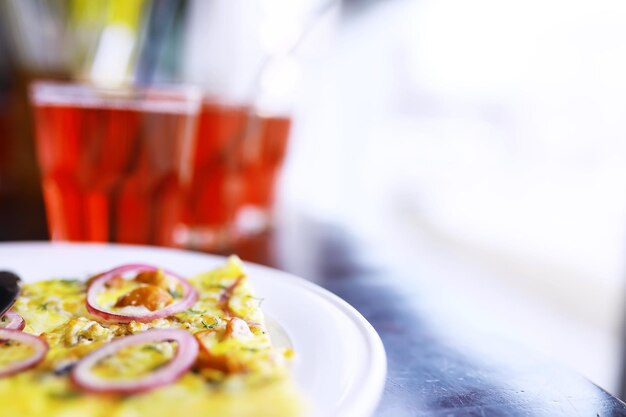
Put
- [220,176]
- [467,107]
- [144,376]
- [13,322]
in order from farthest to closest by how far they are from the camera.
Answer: [467,107]
[220,176]
[13,322]
[144,376]

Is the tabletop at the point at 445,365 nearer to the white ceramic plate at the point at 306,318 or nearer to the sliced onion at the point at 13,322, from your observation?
the white ceramic plate at the point at 306,318

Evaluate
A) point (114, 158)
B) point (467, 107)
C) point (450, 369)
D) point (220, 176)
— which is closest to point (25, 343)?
point (450, 369)

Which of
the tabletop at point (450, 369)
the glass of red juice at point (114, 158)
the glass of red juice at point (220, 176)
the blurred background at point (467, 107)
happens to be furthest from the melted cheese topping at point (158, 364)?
the blurred background at point (467, 107)

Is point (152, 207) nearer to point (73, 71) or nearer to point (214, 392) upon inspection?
point (214, 392)

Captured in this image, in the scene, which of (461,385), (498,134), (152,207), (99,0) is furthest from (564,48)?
(461,385)

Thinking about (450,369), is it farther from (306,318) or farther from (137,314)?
(137,314)

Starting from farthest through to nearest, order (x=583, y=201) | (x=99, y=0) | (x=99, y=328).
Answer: (x=583, y=201) < (x=99, y=0) < (x=99, y=328)
